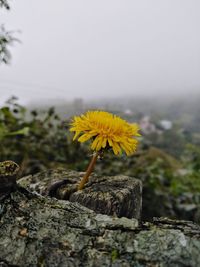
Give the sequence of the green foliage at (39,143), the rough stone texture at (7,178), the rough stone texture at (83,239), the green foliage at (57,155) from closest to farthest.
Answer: the rough stone texture at (83,239)
the rough stone texture at (7,178)
the green foliage at (57,155)
the green foliage at (39,143)

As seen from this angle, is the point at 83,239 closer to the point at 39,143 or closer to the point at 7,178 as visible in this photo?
the point at 7,178

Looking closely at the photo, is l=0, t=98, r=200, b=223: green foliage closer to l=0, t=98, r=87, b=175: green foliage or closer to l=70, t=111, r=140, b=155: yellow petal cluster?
l=0, t=98, r=87, b=175: green foliage

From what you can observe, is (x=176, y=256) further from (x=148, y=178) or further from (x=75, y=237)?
(x=148, y=178)

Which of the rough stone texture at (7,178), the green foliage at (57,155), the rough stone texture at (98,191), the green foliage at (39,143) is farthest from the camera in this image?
the green foliage at (39,143)

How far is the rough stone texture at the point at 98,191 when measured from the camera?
7.48ft

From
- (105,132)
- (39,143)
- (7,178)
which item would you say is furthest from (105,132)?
(39,143)

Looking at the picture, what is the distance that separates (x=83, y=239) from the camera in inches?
72.0

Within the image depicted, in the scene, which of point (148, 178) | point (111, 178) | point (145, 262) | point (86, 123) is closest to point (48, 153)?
point (148, 178)

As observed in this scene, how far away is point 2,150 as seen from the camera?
5.84m

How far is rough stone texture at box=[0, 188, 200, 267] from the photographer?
1706 mm

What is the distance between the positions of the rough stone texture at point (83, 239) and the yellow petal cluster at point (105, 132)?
1.32 ft

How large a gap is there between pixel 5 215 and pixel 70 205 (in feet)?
1.18

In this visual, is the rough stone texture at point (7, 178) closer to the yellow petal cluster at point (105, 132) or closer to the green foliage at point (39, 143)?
the yellow petal cluster at point (105, 132)

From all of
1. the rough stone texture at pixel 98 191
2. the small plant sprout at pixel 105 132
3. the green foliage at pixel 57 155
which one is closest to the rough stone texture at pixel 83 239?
the rough stone texture at pixel 98 191
